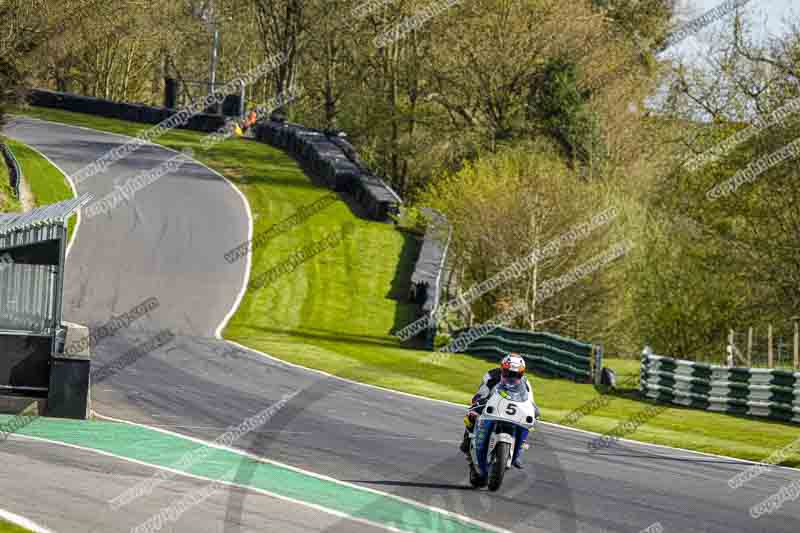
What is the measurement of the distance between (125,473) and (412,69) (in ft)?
144

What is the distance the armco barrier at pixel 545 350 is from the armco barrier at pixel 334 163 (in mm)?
13109

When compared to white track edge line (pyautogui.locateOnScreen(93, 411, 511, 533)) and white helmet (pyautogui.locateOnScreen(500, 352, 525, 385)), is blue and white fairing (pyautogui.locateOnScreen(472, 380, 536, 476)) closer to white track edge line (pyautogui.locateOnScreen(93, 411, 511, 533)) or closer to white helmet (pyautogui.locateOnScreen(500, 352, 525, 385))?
white helmet (pyautogui.locateOnScreen(500, 352, 525, 385))

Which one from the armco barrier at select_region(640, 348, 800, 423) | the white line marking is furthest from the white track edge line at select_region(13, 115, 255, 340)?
the white line marking

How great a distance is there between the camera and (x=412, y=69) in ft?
178

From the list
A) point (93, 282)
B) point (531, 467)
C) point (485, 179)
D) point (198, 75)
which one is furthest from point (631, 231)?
point (198, 75)

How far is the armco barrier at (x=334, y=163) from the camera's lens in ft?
145

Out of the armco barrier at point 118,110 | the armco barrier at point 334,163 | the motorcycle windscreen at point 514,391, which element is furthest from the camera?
the armco barrier at point 118,110

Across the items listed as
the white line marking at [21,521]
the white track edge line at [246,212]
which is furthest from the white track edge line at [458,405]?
the white line marking at [21,521]

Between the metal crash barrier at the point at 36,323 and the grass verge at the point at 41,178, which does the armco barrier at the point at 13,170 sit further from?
the metal crash barrier at the point at 36,323

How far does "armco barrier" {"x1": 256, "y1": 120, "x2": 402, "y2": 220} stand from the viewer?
44100 millimetres

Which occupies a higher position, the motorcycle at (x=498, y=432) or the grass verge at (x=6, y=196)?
the grass verge at (x=6, y=196)

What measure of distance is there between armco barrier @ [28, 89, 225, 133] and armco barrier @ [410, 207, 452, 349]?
21852 millimetres

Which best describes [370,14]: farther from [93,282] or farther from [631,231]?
[93,282]

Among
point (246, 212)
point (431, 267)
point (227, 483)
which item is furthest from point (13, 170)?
point (227, 483)
